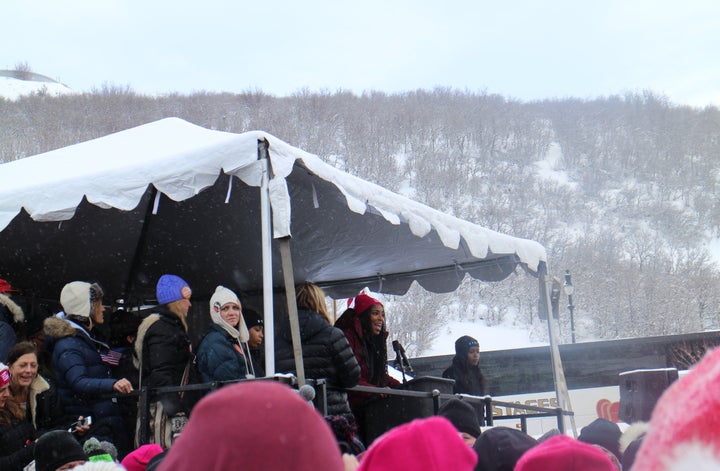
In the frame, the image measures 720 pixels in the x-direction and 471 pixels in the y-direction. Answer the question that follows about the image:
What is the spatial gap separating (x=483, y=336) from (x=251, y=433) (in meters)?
41.8

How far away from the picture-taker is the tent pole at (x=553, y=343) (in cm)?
798

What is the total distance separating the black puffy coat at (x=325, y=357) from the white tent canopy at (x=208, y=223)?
0.84 m

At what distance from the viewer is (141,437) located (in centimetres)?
509

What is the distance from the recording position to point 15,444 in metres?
4.49

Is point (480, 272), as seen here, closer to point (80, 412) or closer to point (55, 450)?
point (80, 412)

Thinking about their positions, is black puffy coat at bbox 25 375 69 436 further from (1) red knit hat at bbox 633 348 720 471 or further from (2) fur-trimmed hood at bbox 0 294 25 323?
(1) red knit hat at bbox 633 348 720 471

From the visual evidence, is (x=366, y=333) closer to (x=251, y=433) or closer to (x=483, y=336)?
(x=251, y=433)

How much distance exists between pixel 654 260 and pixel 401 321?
2107 cm

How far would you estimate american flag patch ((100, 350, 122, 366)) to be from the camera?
5.62m

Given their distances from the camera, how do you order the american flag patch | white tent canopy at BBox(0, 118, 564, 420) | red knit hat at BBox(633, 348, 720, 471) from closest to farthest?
red knit hat at BBox(633, 348, 720, 471) < white tent canopy at BBox(0, 118, 564, 420) < the american flag patch

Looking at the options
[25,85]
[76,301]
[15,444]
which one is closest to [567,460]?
[15,444]

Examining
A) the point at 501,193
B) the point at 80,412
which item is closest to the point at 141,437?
the point at 80,412

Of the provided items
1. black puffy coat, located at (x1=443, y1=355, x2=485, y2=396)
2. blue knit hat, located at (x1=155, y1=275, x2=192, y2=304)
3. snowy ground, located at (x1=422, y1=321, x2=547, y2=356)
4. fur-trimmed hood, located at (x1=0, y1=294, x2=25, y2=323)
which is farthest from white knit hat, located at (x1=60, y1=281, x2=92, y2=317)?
snowy ground, located at (x1=422, y1=321, x2=547, y2=356)

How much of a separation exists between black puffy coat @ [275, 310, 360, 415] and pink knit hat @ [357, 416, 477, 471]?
3978 millimetres
